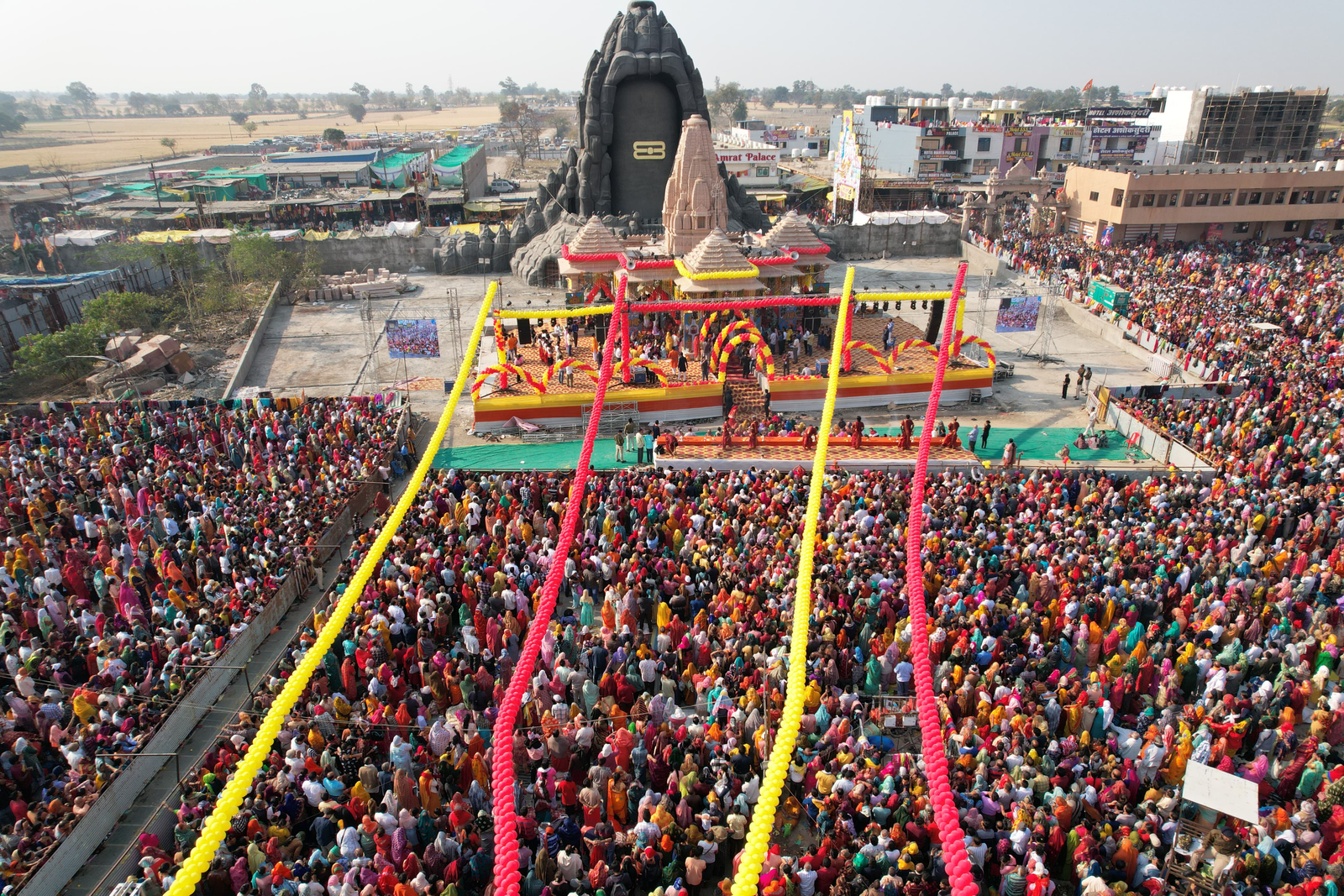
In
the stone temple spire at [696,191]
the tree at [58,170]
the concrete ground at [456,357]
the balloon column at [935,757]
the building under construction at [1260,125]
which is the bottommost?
the concrete ground at [456,357]

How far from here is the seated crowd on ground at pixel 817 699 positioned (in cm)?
812

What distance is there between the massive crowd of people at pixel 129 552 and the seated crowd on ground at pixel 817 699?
5.00 ft

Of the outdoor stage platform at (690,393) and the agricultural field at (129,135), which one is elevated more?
the agricultural field at (129,135)

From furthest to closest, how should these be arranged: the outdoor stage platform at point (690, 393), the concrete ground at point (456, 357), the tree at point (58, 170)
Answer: the tree at point (58, 170) < the concrete ground at point (456, 357) < the outdoor stage platform at point (690, 393)

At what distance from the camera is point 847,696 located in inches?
419

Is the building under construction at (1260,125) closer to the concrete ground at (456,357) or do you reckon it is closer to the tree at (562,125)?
the concrete ground at (456,357)

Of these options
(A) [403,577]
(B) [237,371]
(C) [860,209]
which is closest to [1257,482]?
(A) [403,577]

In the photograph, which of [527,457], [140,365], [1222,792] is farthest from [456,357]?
[1222,792]

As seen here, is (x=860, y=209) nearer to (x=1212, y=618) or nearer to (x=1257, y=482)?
(x=1257, y=482)

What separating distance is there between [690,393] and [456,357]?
976 cm

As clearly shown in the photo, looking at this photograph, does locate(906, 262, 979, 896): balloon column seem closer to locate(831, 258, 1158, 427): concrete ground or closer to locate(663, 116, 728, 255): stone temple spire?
locate(831, 258, 1158, 427): concrete ground

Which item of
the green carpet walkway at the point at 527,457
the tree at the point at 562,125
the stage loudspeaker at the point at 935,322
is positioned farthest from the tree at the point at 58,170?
the tree at the point at 562,125

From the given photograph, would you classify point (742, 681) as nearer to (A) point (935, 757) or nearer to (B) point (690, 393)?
(A) point (935, 757)

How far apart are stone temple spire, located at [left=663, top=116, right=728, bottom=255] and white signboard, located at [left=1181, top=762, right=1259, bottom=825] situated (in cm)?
2214
